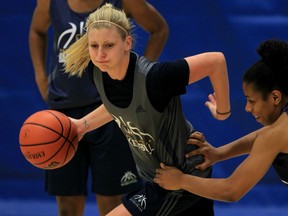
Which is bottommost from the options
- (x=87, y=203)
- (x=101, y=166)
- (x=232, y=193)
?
(x=87, y=203)

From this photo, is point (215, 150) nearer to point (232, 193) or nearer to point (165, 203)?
point (165, 203)

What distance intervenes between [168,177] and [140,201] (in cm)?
29

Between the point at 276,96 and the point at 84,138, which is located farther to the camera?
the point at 84,138

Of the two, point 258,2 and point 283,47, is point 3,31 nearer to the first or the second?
point 258,2

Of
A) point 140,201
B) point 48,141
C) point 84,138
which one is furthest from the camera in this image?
point 84,138

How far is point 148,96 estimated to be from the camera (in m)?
3.37

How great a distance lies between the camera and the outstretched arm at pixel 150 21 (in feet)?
14.5

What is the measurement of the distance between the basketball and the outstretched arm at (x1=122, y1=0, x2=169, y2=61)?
101cm

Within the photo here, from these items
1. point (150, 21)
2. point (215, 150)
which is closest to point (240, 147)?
point (215, 150)

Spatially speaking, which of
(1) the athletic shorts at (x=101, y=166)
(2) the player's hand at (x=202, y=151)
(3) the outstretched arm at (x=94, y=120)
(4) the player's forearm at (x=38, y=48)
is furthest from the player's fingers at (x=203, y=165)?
(4) the player's forearm at (x=38, y=48)

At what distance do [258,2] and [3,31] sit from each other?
2123 mm

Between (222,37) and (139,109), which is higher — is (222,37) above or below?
above

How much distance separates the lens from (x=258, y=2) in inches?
223

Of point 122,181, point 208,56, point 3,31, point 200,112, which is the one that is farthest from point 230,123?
point 208,56
